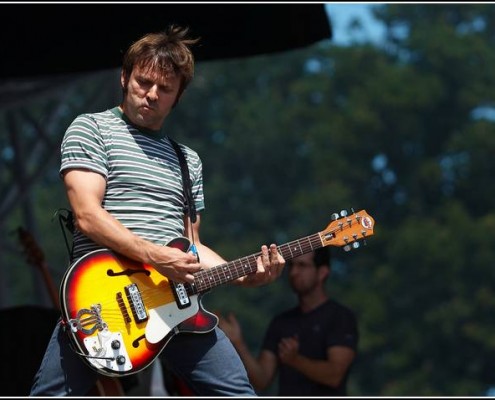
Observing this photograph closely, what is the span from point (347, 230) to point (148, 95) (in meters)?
0.86

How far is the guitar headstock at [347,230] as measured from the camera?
16.1 ft

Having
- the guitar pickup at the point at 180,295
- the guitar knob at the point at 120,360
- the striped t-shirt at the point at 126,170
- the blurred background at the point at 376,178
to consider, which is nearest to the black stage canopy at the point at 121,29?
the striped t-shirt at the point at 126,170

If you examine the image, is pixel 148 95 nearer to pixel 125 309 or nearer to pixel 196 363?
pixel 125 309

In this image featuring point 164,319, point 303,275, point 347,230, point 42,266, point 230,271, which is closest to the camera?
point 164,319

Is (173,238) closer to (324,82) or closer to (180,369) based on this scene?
(180,369)

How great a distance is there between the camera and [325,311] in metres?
7.51

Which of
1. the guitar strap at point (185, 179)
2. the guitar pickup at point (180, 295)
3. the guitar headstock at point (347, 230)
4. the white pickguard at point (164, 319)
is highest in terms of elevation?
the guitar strap at point (185, 179)

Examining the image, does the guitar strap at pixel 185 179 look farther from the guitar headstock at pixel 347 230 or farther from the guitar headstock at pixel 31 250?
the guitar headstock at pixel 31 250

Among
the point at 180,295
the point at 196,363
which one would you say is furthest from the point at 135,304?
the point at 196,363

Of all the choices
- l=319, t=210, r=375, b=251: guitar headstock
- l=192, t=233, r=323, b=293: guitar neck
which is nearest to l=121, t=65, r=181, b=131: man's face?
l=192, t=233, r=323, b=293: guitar neck

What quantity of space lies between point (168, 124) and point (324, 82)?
5.66 m

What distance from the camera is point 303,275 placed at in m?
7.62

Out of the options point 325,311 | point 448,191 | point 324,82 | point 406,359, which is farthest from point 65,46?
point 324,82

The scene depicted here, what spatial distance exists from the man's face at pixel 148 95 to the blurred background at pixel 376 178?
26712 millimetres
